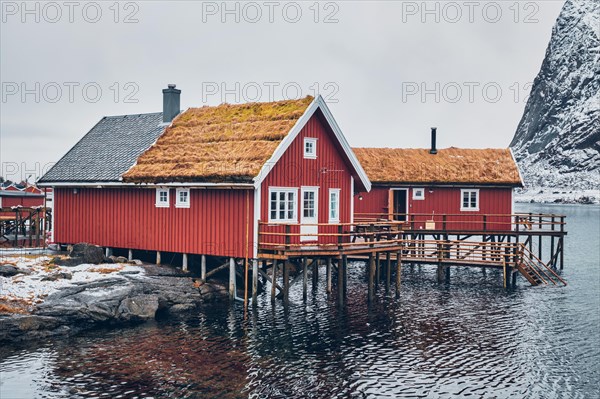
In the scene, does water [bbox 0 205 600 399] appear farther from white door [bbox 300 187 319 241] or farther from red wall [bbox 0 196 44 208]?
red wall [bbox 0 196 44 208]

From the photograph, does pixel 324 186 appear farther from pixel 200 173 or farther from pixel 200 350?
pixel 200 350

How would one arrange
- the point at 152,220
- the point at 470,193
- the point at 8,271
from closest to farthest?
the point at 8,271
the point at 152,220
the point at 470,193

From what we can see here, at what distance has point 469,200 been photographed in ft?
156

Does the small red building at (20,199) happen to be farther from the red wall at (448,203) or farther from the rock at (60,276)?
the red wall at (448,203)

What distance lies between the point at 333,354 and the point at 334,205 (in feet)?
34.9

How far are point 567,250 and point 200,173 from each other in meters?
46.6

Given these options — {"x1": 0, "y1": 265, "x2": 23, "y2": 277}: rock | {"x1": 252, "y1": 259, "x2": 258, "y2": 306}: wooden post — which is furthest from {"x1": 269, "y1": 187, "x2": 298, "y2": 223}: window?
{"x1": 0, "y1": 265, "x2": 23, "y2": 277}: rock

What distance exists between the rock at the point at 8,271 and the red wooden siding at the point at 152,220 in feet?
21.4

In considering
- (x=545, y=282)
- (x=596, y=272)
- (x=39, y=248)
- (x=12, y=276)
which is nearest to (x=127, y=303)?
(x=12, y=276)

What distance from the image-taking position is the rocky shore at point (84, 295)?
1048 inches

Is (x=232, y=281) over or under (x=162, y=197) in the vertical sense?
under

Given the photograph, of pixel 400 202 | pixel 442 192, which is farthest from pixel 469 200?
pixel 400 202

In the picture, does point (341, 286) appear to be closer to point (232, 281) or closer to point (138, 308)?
point (232, 281)

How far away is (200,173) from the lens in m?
32.2
